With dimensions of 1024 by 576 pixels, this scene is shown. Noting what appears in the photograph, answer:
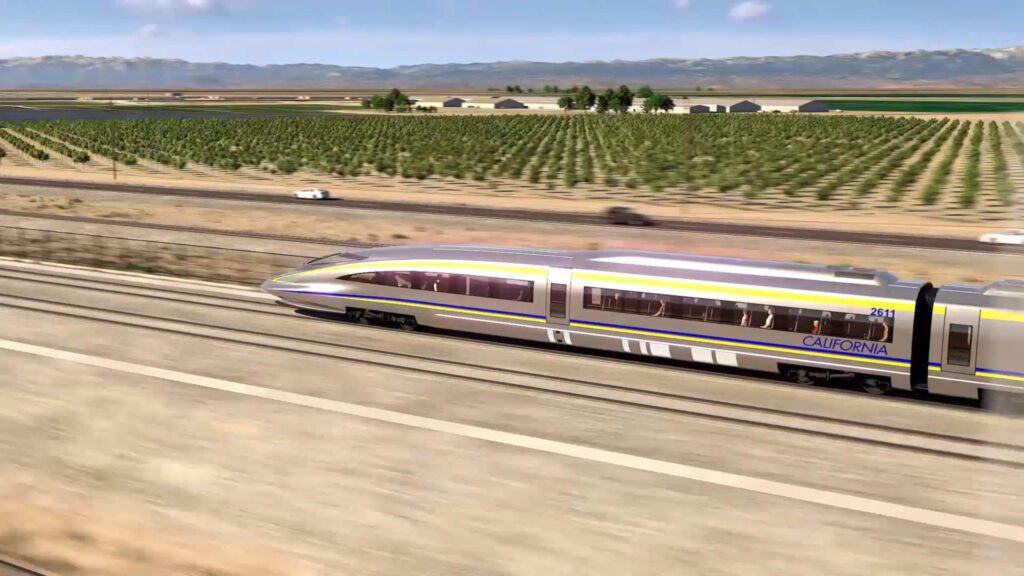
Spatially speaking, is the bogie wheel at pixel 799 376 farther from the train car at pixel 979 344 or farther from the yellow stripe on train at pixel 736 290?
the train car at pixel 979 344

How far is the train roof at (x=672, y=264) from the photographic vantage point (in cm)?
2067

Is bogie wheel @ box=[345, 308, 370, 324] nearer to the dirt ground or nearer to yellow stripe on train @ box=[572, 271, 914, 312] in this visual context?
yellow stripe on train @ box=[572, 271, 914, 312]

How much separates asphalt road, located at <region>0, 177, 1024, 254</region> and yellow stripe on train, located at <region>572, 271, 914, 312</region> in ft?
84.4

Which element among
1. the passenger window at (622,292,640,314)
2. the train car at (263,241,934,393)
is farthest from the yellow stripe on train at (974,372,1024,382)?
the passenger window at (622,292,640,314)

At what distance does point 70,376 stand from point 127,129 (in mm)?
131907

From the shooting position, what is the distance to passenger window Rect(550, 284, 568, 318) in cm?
2302

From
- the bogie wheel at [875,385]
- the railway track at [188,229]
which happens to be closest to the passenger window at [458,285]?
the bogie wheel at [875,385]

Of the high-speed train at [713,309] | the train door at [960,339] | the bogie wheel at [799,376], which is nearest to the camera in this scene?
the train door at [960,339]

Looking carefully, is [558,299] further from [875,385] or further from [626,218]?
[626,218]

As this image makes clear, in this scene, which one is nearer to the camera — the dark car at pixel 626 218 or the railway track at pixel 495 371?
the railway track at pixel 495 371

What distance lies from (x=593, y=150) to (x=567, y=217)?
5233cm

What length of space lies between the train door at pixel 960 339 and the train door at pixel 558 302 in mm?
8832

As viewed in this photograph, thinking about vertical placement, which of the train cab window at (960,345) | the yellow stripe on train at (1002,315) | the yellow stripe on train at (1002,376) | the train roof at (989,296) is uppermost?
the train roof at (989,296)

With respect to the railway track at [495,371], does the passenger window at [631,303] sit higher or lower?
higher
